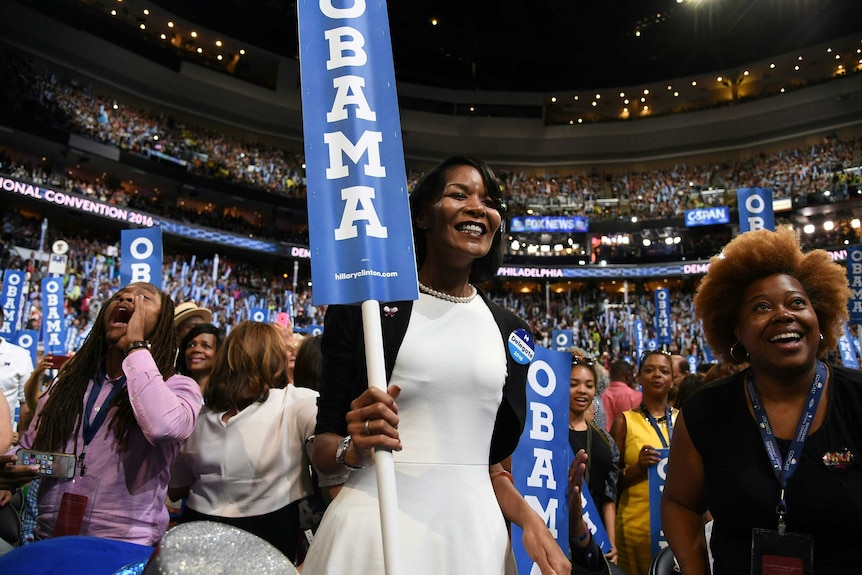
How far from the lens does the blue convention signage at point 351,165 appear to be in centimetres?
129

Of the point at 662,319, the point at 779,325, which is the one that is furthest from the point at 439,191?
the point at 662,319

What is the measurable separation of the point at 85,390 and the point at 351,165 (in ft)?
5.04

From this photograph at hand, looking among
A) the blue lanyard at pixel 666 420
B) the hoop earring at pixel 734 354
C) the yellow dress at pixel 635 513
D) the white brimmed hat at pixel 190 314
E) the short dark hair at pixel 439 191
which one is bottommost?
the yellow dress at pixel 635 513

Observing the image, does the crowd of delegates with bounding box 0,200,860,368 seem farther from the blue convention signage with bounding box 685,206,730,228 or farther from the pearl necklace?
the pearl necklace

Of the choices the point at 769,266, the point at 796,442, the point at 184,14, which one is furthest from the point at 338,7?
the point at 184,14

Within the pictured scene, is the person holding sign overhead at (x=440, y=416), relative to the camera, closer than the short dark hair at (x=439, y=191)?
Yes

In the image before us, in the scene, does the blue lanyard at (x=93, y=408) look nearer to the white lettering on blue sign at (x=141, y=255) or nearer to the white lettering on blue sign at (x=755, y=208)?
the white lettering on blue sign at (x=141, y=255)

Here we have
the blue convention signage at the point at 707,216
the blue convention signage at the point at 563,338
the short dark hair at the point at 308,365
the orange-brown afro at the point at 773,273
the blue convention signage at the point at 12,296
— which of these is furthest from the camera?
the blue convention signage at the point at 707,216

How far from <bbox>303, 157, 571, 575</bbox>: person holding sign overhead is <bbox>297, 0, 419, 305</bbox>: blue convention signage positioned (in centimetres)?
20

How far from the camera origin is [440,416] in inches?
55.5

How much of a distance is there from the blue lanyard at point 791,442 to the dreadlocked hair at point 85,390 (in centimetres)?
197

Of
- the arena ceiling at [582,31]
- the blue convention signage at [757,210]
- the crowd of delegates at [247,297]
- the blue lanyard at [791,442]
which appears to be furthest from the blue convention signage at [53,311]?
the arena ceiling at [582,31]

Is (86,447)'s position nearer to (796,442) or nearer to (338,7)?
(338,7)

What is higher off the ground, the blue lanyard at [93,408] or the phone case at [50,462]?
the blue lanyard at [93,408]
